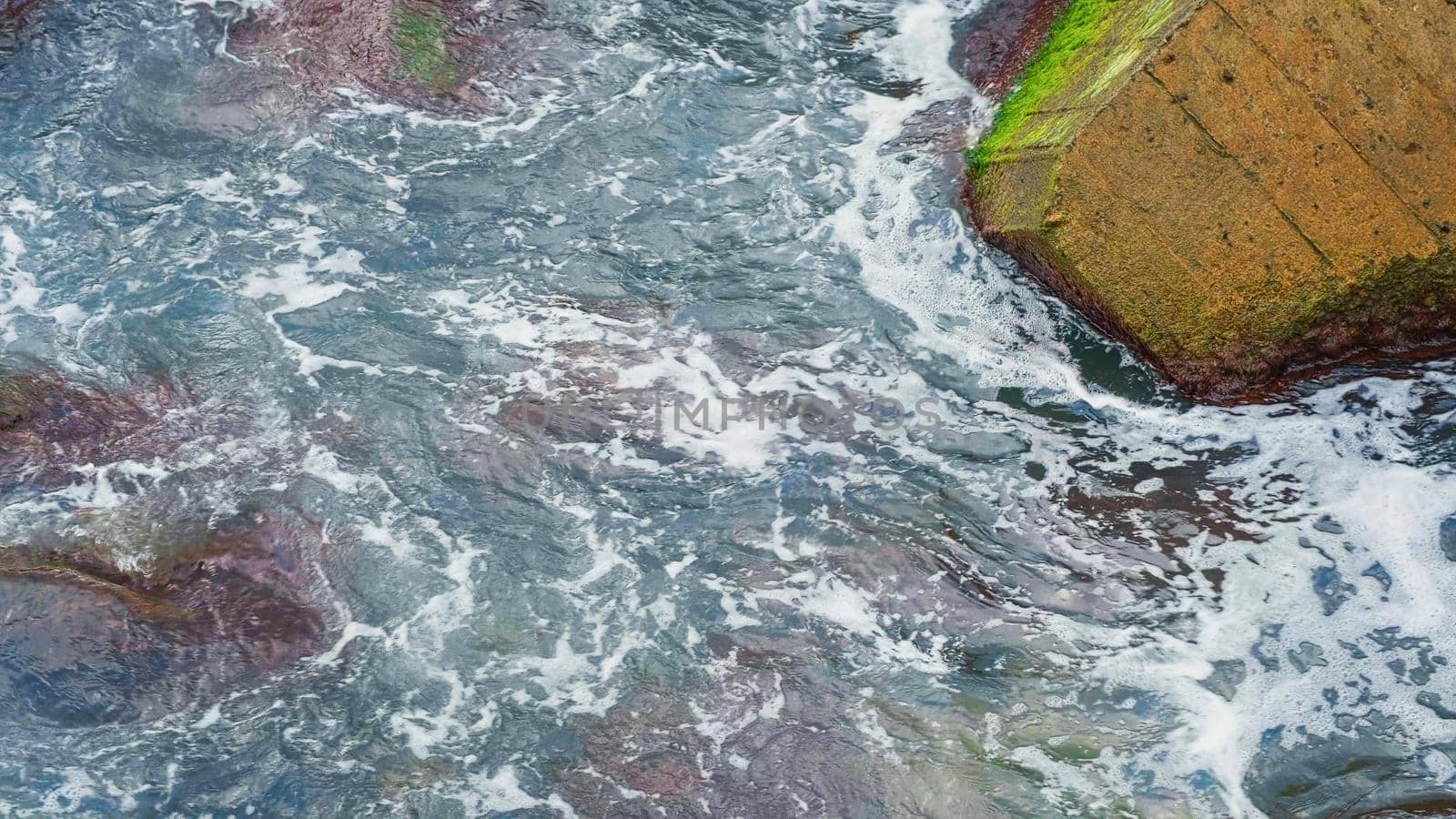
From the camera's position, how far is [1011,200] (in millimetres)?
7809

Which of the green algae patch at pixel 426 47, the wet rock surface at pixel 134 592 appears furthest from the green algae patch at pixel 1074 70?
the wet rock surface at pixel 134 592

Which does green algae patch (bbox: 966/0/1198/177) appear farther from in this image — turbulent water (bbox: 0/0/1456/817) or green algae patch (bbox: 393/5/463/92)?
green algae patch (bbox: 393/5/463/92)

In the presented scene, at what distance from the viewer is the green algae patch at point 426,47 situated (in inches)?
375

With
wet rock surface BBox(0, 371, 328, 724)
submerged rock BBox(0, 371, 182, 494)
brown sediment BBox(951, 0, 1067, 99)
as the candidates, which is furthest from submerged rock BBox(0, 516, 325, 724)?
brown sediment BBox(951, 0, 1067, 99)

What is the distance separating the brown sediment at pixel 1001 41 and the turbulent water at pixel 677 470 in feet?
0.66

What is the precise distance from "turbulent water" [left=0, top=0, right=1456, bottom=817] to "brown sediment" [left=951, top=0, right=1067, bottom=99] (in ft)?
0.66

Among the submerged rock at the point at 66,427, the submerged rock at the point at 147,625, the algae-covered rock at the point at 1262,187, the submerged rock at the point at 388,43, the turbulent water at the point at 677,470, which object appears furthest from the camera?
the submerged rock at the point at 388,43

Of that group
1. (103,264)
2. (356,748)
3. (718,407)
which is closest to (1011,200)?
(718,407)

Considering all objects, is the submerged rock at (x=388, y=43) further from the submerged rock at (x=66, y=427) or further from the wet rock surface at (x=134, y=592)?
the wet rock surface at (x=134, y=592)

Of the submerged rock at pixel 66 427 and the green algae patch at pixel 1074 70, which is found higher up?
the green algae patch at pixel 1074 70

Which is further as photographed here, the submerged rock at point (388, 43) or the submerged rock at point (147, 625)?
the submerged rock at point (388, 43)

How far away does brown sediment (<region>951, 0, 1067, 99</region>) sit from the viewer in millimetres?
9023

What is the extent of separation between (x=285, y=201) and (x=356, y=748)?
16.0 ft

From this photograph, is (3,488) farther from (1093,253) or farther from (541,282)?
(1093,253)
